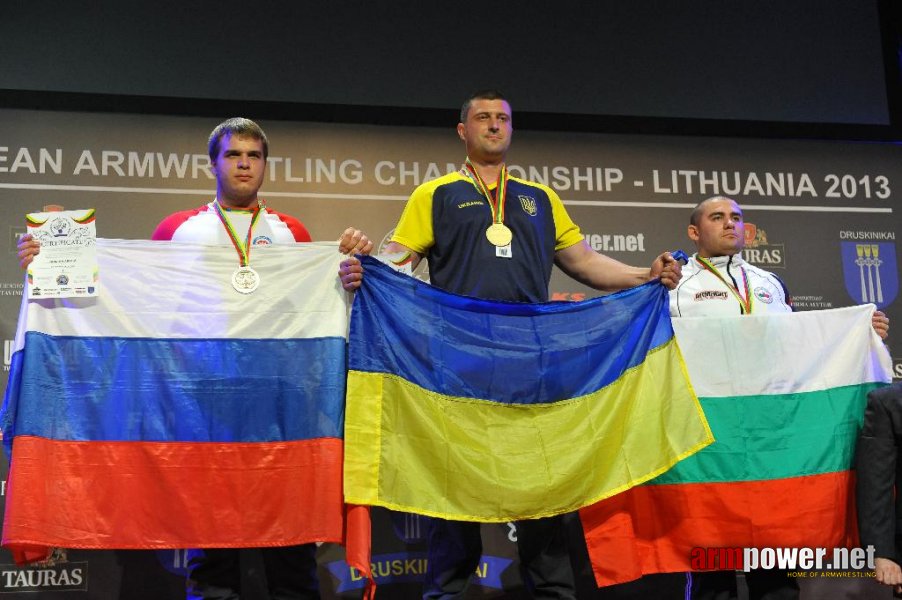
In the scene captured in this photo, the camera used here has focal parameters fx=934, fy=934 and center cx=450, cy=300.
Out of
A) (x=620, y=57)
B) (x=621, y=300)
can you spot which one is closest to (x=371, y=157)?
(x=620, y=57)

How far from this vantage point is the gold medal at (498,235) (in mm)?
3111

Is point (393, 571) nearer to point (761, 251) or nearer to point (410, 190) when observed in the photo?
point (410, 190)

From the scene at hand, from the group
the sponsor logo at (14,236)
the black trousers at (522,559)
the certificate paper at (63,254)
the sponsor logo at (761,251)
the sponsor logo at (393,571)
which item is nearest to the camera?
the black trousers at (522,559)

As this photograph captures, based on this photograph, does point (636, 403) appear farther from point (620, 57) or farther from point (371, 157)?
point (620, 57)

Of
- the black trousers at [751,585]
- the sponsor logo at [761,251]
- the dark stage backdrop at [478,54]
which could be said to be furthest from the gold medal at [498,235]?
the sponsor logo at [761,251]

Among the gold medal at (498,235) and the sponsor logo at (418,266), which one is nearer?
the gold medal at (498,235)

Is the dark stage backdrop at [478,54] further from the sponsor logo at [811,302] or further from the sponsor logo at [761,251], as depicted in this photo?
the sponsor logo at [811,302]

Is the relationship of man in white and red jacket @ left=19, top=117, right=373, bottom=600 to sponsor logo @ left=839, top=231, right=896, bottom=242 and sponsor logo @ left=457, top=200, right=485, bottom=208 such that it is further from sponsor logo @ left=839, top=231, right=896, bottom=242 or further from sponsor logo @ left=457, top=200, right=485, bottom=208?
sponsor logo @ left=839, top=231, right=896, bottom=242

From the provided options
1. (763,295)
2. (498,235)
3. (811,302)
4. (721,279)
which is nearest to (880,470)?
(763,295)

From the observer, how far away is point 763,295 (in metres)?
3.91

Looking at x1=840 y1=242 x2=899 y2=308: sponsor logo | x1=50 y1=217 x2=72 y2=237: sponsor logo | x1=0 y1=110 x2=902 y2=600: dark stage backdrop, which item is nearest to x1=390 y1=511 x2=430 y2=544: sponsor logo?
x1=0 y1=110 x2=902 y2=600: dark stage backdrop

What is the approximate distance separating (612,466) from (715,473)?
55 centimetres

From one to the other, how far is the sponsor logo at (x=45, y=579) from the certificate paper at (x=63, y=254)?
1480 mm

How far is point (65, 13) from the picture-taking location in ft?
14.5
